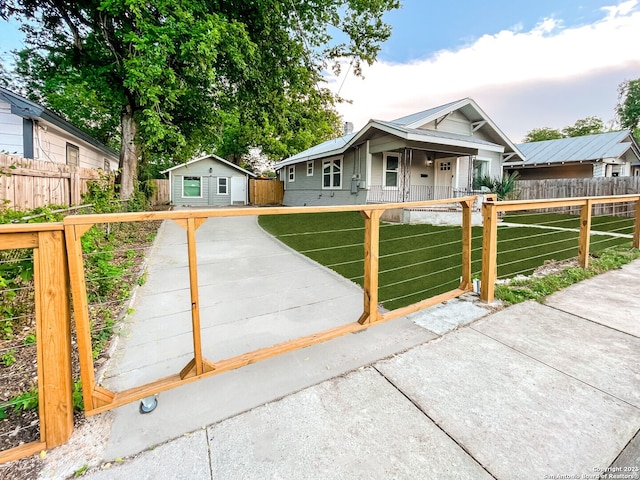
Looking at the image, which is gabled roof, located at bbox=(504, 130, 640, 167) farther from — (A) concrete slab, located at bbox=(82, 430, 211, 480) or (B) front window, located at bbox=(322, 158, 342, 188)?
(A) concrete slab, located at bbox=(82, 430, 211, 480)

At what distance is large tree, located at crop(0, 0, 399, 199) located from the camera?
24.1 ft

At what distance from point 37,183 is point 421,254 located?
713cm

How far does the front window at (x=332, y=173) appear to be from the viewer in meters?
15.0

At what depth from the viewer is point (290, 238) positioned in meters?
8.45

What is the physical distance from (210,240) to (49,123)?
5.71 metres

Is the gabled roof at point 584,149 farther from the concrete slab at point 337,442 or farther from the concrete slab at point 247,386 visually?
the concrete slab at point 337,442

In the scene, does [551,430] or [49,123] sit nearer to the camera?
[551,430]

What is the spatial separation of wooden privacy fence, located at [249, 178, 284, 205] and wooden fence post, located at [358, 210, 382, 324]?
67.5 feet

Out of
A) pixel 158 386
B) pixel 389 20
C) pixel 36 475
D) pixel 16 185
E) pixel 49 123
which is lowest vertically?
pixel 36 475

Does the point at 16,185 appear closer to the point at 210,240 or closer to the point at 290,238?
the point at 210,240

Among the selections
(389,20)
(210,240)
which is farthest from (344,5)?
(210,240)

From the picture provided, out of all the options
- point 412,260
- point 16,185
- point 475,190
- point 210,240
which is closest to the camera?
point 16,185

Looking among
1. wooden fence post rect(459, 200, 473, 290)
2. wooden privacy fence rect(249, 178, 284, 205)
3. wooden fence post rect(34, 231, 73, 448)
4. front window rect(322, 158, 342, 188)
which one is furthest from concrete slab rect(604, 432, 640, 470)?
wooden privacy fence rect(249, 178, 284, 205)

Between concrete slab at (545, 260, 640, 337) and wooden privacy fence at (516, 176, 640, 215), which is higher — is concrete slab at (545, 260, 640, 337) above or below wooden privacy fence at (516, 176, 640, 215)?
below
